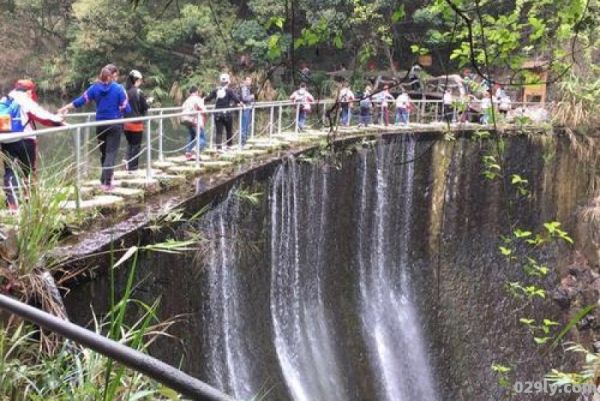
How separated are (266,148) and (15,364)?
6.53m

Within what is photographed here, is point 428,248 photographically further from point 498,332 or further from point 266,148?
point 266,148

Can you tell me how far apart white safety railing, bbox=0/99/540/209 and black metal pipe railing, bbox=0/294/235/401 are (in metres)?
1.07

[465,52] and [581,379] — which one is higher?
[465,52]

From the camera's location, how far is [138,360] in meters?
1.15

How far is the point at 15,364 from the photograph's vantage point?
2523 mm

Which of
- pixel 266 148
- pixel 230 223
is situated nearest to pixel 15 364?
pixel 230 223

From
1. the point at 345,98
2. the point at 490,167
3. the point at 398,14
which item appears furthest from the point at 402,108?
the point at 398,14

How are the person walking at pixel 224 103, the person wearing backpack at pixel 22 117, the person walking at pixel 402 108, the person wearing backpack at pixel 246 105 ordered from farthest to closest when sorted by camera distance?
1. the person walking at pixel 402 108
2. the person wearing backpack at pixel 246 105
3. the person walking at pixel 224 103
4. the person wearing backpack at pixel 22 117

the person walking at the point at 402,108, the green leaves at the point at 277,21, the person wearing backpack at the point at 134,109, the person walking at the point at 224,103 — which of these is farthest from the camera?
the person walking at the point at 402,108

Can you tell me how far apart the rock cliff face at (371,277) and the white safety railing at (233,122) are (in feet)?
2.75

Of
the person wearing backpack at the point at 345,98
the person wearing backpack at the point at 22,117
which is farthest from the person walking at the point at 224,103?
the person wearing backpack at the point at 22,117

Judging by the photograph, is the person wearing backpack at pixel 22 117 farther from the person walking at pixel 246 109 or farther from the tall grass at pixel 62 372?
the person walking at pixel 246 109

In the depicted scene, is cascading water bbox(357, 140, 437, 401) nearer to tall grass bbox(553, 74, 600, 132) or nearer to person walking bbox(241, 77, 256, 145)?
person walking bbox(241, 77, 256, 145)

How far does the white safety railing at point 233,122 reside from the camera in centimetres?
469
